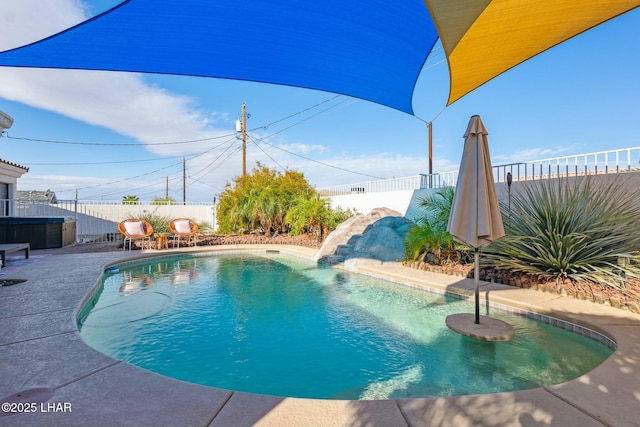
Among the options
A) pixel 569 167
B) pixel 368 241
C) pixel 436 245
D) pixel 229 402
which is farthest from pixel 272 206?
pixel 229 402

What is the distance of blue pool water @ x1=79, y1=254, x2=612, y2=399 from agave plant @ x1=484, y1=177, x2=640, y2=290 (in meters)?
1.44

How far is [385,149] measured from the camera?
2064cm

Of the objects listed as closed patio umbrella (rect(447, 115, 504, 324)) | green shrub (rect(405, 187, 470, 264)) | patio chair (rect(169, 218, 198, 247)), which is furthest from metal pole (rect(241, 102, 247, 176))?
closed patio umbrella (rect(447, 115, 504, 324))

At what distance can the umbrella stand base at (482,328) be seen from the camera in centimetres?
342

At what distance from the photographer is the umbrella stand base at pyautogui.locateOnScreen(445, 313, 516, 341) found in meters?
3.42

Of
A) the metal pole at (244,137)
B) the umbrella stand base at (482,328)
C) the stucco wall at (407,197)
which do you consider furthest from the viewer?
the metal pole at (244,137)

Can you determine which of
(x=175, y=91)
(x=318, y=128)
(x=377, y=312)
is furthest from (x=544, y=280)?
(x=318, y=128)

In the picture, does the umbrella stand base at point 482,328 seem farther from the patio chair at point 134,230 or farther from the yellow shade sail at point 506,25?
the patio chair at point 134,230

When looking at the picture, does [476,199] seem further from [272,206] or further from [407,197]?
[272,206]

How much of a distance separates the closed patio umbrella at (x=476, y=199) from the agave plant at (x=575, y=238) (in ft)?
6.77

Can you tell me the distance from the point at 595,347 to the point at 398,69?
413cm

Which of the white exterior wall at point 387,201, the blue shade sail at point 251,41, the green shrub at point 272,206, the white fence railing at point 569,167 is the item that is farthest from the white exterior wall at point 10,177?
the white fence railing at point 569,167

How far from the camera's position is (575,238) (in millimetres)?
4914

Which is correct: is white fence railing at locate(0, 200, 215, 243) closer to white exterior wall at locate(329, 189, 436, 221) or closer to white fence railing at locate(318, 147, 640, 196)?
white exterior wall at locate(329, 189, 436, 221)
